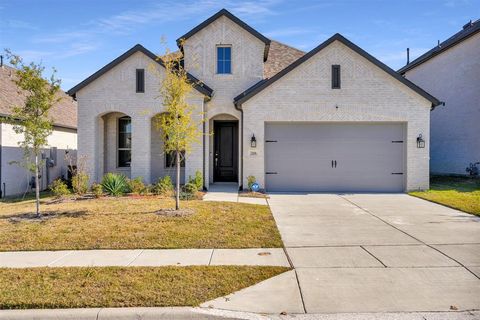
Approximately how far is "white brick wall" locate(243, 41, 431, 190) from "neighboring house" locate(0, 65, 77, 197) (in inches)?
300

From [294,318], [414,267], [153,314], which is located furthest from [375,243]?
[153,314]

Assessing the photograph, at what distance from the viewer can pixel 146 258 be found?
6.44 metres

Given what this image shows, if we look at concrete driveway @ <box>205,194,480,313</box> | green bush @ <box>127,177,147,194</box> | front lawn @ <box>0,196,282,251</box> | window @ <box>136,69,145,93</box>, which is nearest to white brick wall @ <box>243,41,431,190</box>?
green bush @ <box>127,177,147,194</box>

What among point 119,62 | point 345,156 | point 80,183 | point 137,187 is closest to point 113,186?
point 137,187

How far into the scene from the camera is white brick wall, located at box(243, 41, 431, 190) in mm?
14555

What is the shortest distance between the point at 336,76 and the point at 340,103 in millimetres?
1081

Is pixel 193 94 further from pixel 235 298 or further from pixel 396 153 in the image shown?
pixel 235 298

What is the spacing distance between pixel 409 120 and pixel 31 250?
44.4 feet

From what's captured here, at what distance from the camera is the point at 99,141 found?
51.2 feet

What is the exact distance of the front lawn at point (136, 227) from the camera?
24.0ft

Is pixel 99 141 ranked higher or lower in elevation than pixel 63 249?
higher

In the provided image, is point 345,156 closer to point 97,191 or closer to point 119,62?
point 97,191

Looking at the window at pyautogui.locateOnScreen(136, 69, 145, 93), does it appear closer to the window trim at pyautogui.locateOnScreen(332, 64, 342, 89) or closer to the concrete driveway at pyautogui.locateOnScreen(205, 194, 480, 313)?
the window trim at pyautogui.locateOnScreen(332, 64, 342, 89)

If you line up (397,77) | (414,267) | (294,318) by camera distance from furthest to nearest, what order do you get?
(397,77) < (414,267) < (294,318)
